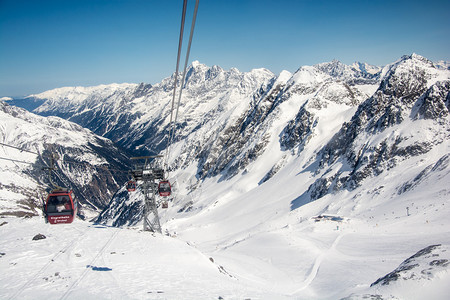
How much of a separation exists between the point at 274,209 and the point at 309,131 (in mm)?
52911

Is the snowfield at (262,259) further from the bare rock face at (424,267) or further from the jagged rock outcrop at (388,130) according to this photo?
the jagged rock outcrop at (388,130)

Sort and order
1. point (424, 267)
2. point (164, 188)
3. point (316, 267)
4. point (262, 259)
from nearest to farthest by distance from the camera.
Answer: point (424, 267), point (316, 267), point (164, 188), point (262, 259)

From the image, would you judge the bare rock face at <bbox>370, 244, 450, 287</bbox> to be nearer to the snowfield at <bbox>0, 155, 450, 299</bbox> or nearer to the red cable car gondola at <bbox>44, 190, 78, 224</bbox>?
the snowfield at <bbox>0, 155, 450, 299</bbox>

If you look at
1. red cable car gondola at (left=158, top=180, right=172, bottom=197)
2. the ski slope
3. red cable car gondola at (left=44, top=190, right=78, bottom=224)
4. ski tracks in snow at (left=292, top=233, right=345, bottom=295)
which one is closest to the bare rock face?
the ski slope

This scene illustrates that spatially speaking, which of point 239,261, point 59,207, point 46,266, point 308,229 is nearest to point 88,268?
point 46,266

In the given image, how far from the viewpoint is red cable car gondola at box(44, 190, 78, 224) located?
2522cm

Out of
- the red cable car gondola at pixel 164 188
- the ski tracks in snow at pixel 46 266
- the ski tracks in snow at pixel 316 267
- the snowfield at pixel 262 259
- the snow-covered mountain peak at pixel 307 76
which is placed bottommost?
the ski tracks in snow at pixel 316 267

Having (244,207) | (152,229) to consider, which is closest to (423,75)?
(244,207)

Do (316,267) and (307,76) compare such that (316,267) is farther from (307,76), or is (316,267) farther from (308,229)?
(307,76)

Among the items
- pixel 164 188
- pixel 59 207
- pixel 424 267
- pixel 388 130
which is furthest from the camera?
pixel 388 130

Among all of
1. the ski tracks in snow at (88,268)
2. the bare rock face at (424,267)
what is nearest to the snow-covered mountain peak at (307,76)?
the ski tracks in snow at (88,268)

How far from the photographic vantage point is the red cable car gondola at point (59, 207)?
2522 centimetres

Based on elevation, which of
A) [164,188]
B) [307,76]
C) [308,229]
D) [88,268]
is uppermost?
[307,76]

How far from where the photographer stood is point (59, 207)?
83.4ft
